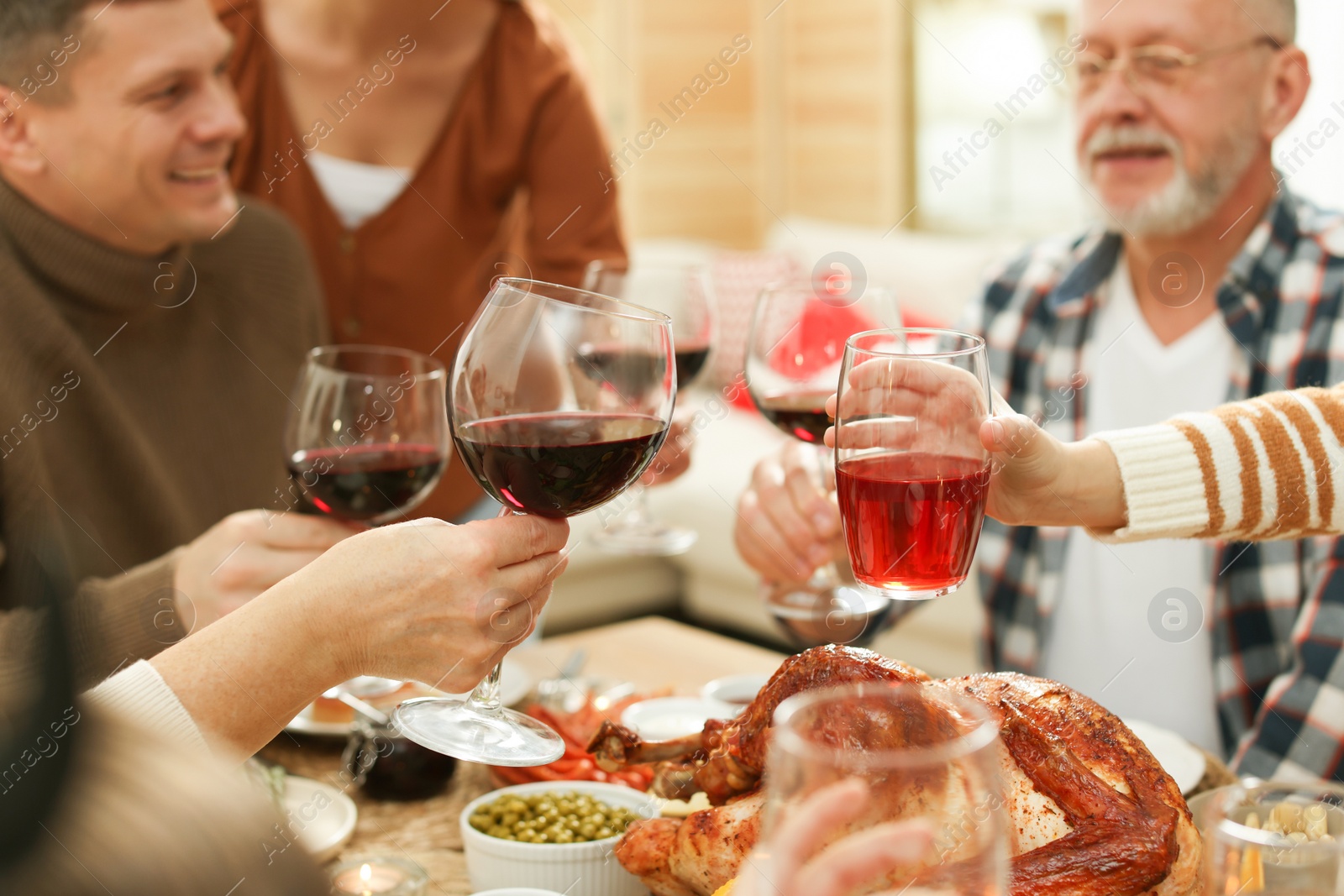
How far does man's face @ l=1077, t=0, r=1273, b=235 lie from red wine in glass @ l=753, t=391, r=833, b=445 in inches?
34.5

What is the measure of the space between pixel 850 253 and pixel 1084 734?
3862mm

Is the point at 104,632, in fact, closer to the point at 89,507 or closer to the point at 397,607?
the point at 89,507

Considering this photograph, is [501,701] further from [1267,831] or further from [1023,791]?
[1267,831]

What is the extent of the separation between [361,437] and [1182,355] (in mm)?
1364

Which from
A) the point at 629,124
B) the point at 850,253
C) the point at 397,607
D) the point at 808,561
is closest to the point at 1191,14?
the point at 808,561

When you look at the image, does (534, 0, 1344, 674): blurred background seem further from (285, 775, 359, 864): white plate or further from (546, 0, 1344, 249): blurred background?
(285, 775, 359, 864): white plate

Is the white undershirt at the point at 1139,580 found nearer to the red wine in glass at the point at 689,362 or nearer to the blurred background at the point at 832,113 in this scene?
the red wine in glass at the point at 689,362

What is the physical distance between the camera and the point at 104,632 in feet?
4.75

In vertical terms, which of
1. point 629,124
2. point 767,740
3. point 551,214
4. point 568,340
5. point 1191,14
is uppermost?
point 629,124

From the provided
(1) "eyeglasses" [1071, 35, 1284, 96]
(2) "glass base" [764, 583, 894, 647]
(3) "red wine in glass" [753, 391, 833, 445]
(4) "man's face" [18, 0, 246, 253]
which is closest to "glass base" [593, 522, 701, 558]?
(2) "glass base" [764, 583, 894, 647]

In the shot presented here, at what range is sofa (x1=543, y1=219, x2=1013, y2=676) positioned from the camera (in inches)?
147

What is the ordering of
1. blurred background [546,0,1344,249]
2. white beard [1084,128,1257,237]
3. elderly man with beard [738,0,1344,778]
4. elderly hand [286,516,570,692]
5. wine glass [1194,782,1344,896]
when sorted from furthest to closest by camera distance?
blurred background [546,0,1344,249]
white beard [1084,128,1257,237]
elderly man with beard [738,0,1344,778]
elderly hand [286,516,570,692]
wine glass [1194,782,1344,896]

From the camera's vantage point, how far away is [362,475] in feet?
4.24

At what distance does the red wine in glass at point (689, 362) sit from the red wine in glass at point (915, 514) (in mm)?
598
